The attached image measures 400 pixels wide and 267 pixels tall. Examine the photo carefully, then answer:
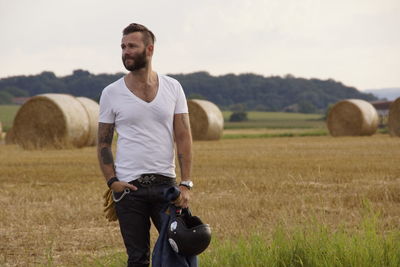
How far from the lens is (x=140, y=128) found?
4.64 metres

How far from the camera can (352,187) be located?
11.0 metres

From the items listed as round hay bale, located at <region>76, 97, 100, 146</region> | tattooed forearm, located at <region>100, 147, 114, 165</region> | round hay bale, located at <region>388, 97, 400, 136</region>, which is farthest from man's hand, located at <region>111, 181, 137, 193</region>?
round hay bale, located at <region>388, 97, 400, 136</region>

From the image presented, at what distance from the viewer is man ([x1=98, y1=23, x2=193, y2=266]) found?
4629mm

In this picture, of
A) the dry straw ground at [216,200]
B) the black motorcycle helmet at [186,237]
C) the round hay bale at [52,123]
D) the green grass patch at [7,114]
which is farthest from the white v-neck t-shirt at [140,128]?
the green grass patch at [7,114]

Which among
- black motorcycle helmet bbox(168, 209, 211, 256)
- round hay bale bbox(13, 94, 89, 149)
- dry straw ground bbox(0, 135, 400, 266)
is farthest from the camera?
round hay bale bbox(13, 94, 89, 149)

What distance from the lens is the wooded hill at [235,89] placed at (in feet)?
287

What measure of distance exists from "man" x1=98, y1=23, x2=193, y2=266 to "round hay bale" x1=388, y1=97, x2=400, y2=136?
2581cm

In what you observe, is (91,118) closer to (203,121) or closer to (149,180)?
(203,121)

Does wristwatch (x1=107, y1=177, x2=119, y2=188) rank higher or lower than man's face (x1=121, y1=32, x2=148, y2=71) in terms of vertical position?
lower

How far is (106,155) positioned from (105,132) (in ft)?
0.50

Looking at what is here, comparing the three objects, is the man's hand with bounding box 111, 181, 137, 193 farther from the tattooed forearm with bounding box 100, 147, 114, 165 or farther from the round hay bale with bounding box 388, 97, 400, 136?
the round hay bale with bounding box 388, 97, 400, 136

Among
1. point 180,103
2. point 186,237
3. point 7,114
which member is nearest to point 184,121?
point 180,103

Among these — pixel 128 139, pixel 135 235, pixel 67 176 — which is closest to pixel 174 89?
pixel 128 139

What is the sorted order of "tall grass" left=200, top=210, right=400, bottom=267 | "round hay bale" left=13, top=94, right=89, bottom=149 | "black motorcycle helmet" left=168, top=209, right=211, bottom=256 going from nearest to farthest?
"black motorcycle helmet" left=168, top=209, right=211, bottom=256 < "tall grass" left=200, top=210, right=400, bottom=267 < "round hay bale" left=13, top=94, right=89, bottom=149
